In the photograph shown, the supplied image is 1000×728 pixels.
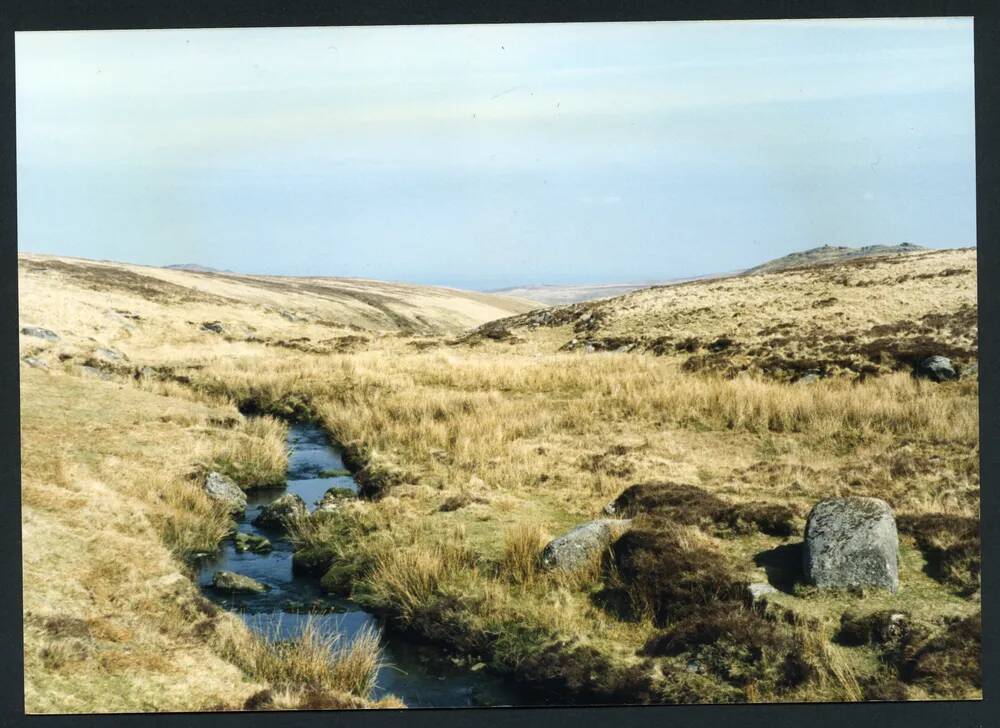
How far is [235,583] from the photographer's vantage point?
11352 mm

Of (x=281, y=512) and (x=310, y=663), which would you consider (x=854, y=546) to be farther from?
(x=281, y=512)

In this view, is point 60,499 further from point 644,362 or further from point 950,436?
point 644,362

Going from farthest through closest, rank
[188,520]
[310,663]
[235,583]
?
[188,520]
[235,583]
[310,663]

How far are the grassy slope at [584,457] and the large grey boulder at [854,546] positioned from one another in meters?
0.27

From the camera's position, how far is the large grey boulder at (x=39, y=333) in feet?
93.1

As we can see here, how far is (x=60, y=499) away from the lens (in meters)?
11.9

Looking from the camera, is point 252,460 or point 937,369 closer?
point 252,460

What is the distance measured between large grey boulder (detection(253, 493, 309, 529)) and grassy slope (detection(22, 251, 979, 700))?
39.3 inches

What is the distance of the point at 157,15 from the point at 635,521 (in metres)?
8.38

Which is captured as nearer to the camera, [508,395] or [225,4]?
[225,4]

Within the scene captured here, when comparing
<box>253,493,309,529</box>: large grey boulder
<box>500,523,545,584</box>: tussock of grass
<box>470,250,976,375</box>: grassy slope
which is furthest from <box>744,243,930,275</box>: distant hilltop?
<box>500,523,545,584</box>: tussock of grass

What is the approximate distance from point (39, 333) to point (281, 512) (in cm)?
1927

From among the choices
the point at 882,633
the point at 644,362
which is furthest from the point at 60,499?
the point at 644,362

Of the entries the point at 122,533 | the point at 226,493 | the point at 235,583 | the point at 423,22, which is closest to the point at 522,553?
the point at 235,583
